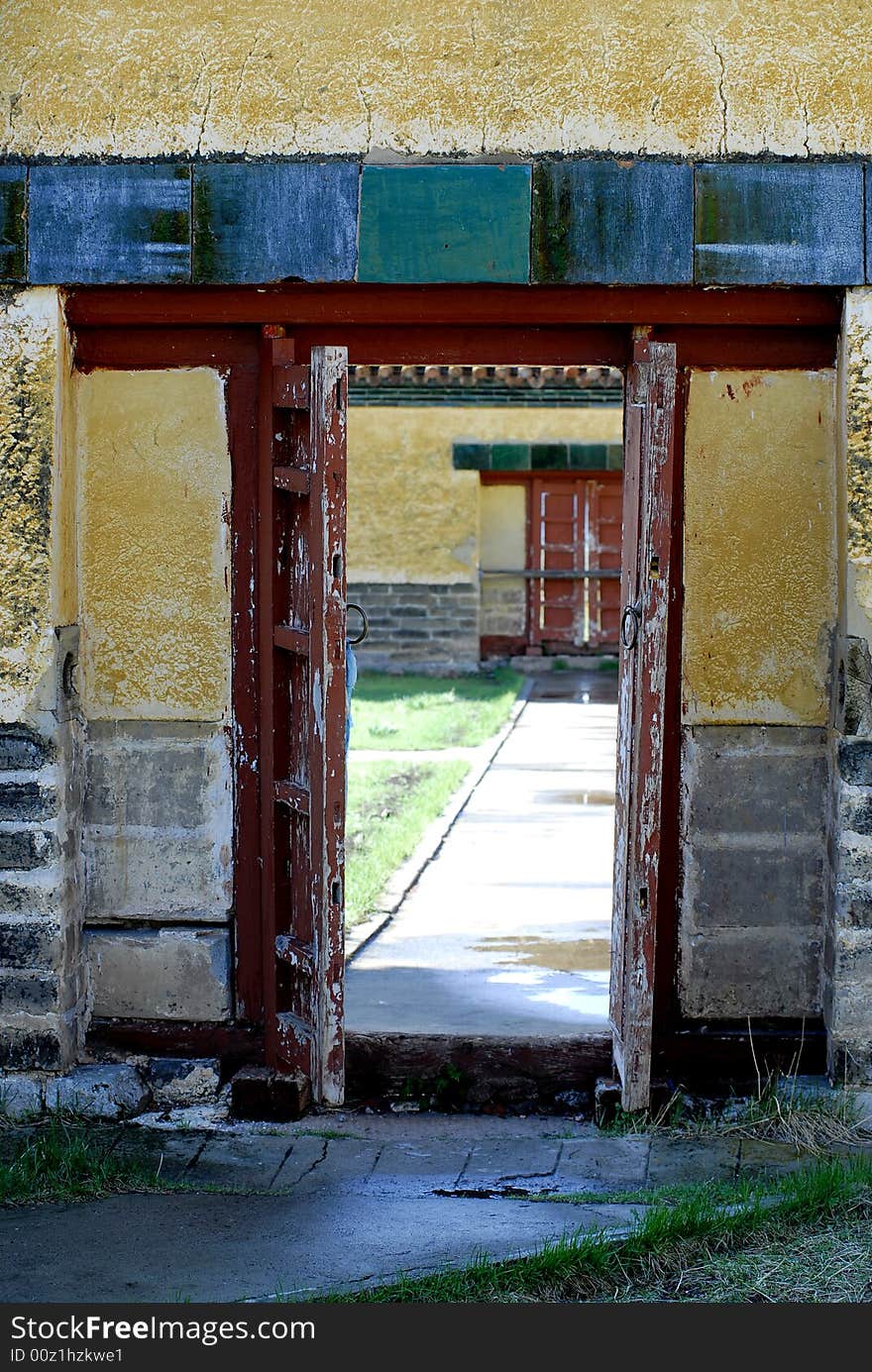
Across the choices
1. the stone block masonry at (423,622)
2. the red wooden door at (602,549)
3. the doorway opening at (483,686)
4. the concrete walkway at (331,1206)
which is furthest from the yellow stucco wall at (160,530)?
the red wooden door at (602,549)

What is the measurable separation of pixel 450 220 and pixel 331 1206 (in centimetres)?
295

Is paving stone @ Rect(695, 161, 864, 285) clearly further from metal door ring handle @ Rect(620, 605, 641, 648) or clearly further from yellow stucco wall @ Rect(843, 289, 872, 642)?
metal door ring handle @ Rect(620, 605, 641, 648)

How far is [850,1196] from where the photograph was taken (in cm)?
446

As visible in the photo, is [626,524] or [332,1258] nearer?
[332,1258]

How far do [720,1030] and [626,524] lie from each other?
5.51ft

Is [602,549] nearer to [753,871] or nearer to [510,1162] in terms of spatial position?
[753,871]

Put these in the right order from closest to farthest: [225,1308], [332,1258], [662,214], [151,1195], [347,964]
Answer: [225,1308] < [332,1258] < [151,1195] < [662,214] < [347,964]

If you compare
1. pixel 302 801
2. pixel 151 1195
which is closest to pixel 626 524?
pixel 302 801

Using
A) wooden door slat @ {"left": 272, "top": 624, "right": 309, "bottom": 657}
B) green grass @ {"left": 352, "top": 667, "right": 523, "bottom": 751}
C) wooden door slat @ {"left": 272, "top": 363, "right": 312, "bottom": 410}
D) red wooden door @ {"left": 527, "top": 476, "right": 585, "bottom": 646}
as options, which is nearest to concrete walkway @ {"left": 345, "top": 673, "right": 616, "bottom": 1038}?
green grass @ {"left": 352, "top": 667, "right": 523, "bottom": 751}

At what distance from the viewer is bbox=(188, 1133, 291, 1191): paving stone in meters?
4.79

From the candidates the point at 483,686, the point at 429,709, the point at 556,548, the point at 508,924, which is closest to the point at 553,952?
the point at 508,924

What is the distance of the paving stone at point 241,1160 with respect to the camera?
4.79 metres

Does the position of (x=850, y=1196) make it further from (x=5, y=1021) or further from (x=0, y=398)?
(x=0, y=398)

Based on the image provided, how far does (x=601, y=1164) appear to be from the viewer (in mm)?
4918
